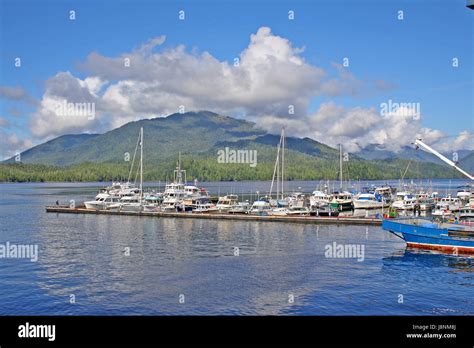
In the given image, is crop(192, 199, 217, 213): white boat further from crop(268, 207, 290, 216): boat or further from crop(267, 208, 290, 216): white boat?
crop(268, 207, 290, 216): boat

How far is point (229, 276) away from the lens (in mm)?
37688

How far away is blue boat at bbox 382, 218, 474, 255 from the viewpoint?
47438mm

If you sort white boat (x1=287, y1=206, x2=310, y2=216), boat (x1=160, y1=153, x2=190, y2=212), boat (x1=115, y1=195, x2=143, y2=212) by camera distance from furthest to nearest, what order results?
boat (x1=115, y1=195, x2=143, y2=212), boat (x1=160, y1=153, x2=190, y2=212), white boat (x1=287, y1=206, x2=310, y2=216)

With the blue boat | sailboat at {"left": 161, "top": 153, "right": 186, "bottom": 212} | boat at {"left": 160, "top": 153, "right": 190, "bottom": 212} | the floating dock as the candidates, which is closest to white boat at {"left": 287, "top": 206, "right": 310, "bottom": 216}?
the floating dock

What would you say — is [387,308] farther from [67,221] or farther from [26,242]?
[67,221]

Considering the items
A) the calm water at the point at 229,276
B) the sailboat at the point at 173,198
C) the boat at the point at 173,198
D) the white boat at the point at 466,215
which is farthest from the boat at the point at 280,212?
the white boat at the point at 466,215

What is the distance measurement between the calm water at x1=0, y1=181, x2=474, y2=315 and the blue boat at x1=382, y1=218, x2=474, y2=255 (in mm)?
1800

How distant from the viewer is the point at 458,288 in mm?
34219

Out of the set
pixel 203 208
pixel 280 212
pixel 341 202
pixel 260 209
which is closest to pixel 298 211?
pixel 280 212

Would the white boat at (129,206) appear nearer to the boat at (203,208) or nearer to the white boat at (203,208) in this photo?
the boat at (203,208)

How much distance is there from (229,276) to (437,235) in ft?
83.8

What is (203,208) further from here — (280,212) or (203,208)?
(280,212)
